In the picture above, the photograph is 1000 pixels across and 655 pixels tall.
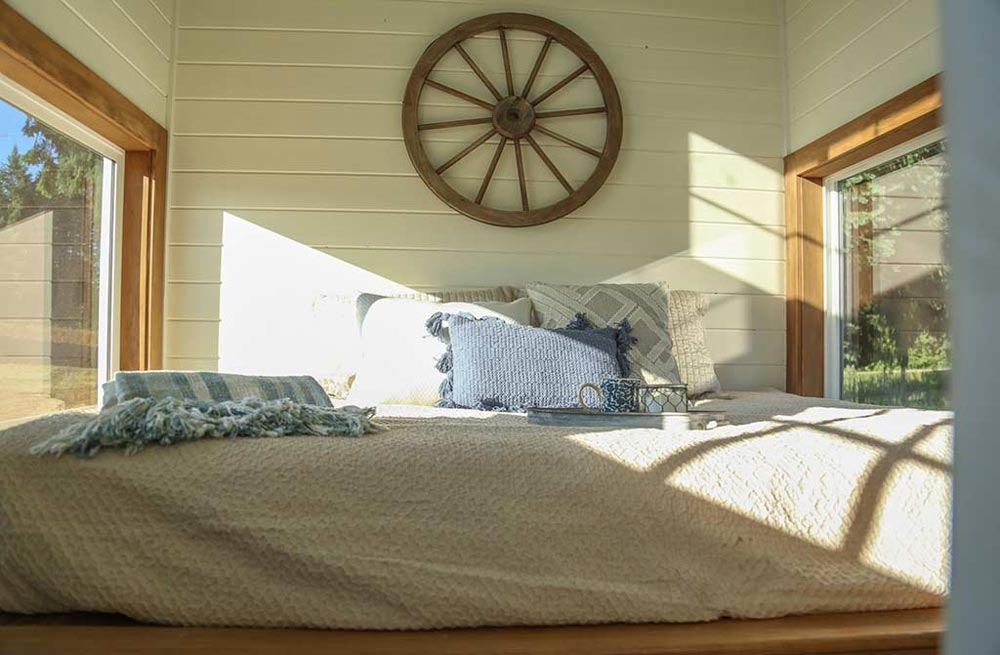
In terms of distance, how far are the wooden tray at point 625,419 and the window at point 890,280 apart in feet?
4.10

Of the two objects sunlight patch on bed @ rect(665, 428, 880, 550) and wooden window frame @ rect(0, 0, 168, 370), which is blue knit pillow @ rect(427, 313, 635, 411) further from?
wooden window frame @ rect(0, 0, 168, 370)

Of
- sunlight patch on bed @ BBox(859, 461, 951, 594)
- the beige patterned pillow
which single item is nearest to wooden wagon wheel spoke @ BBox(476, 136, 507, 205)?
the beige patterned pillow

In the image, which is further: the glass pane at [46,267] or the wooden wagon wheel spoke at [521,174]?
the wooden wagon wheel spoke at [521,174]

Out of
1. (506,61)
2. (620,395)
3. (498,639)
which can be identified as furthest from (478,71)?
(498,639)

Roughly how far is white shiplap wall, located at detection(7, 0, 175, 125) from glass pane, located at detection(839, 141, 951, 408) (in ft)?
8.77

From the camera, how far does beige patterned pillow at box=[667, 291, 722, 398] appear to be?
10.7ft

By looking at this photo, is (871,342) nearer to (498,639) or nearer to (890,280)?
(890,280)

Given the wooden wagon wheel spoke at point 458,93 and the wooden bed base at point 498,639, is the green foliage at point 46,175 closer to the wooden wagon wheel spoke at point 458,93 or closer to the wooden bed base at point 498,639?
the wooden wagon wheel spoke at point 458,93

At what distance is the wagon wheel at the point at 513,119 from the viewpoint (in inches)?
140

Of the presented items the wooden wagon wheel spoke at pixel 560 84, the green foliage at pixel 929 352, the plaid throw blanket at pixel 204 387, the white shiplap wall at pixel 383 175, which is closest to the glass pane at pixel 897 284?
the green foliage at pixel 929 352

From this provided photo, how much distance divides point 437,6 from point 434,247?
0.96 metres

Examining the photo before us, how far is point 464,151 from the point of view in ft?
11.8

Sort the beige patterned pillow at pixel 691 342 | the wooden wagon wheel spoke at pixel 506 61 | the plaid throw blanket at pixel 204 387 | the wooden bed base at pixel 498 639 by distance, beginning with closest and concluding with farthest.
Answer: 1. the wooden bed base at pixel 498 639
2. the plaid throw blanket at pixel 204 387
3. the beige patterned pillow at pixel 691 342
4. the wooden wagon wheel spoke at pixel 506 61

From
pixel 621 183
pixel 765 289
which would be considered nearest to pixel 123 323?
pixel 621 183
